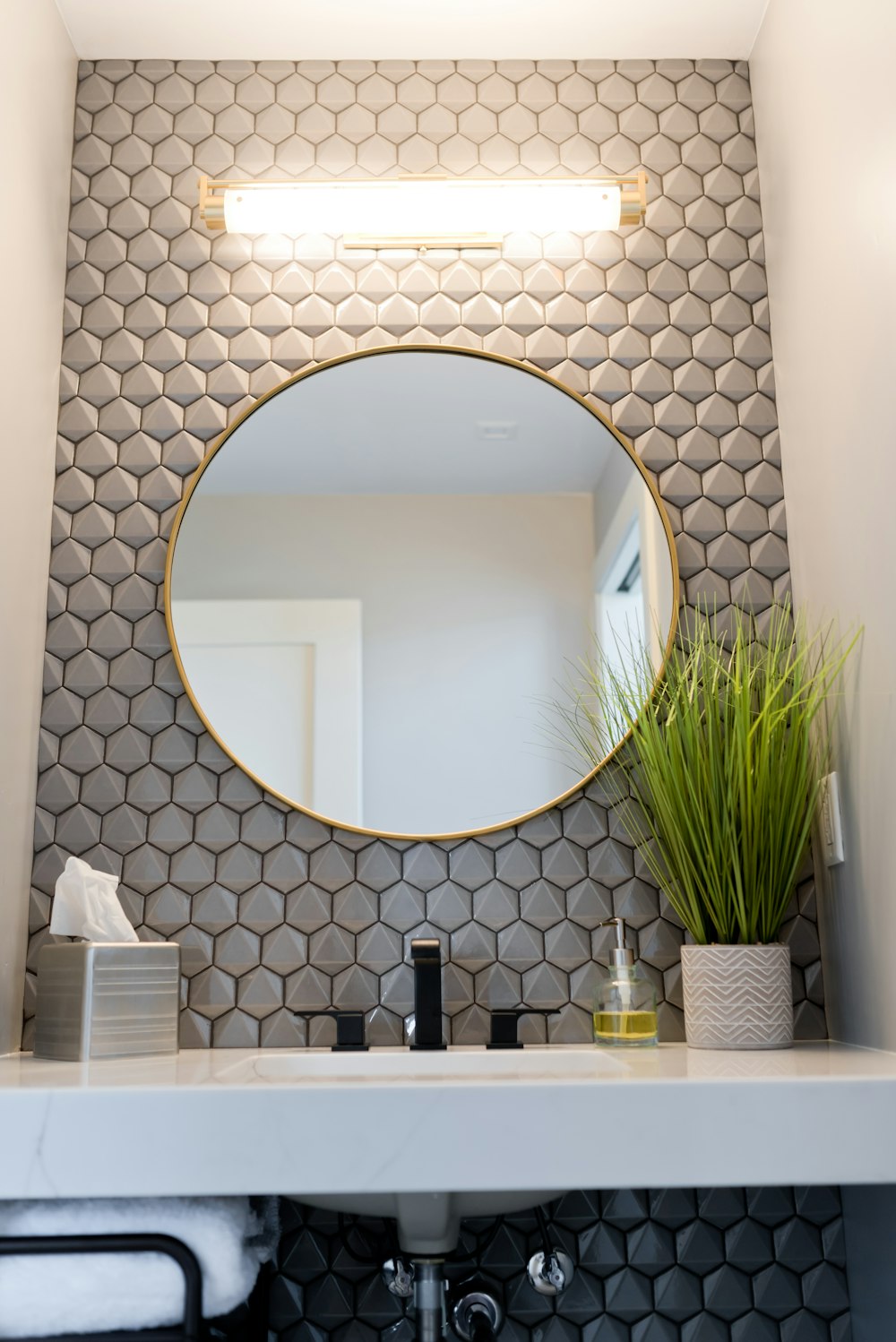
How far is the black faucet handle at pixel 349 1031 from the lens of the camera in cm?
166

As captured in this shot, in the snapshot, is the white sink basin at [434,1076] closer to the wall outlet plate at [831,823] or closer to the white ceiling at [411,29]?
the wall outlet plate at [831,823]

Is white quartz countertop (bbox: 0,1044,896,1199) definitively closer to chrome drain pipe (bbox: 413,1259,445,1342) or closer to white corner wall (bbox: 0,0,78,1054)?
chrome drain pipe (bbox: 413,1259,445,1342)

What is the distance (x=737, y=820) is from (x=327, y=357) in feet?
3.32

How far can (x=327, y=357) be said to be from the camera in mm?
2004

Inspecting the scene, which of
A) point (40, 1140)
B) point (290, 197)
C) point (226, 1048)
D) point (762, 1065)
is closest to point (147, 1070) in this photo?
point (40, 1140)

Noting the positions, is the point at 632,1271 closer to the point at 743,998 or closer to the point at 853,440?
the point at 743,998

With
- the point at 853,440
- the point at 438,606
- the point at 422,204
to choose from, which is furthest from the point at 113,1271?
the point at 422,204

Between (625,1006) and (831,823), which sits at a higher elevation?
(831,823)

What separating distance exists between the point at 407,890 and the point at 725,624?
2.15 feet

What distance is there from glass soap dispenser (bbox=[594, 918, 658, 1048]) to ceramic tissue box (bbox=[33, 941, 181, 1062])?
1.92 feet

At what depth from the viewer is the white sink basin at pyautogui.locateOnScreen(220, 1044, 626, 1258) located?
1.22m

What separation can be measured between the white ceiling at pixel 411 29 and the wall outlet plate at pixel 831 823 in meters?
1.32

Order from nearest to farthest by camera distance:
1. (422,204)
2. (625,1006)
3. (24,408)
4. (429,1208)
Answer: (429,1208) → (625,1006) → (24,408) → (422,204)

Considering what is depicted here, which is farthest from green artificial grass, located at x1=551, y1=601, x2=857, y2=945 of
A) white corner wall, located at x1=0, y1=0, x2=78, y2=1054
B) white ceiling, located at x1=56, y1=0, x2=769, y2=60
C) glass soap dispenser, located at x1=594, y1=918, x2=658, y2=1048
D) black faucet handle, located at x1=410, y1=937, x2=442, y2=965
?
white ceiling, located at x1=56, y1=0, x2=769, y2=60
